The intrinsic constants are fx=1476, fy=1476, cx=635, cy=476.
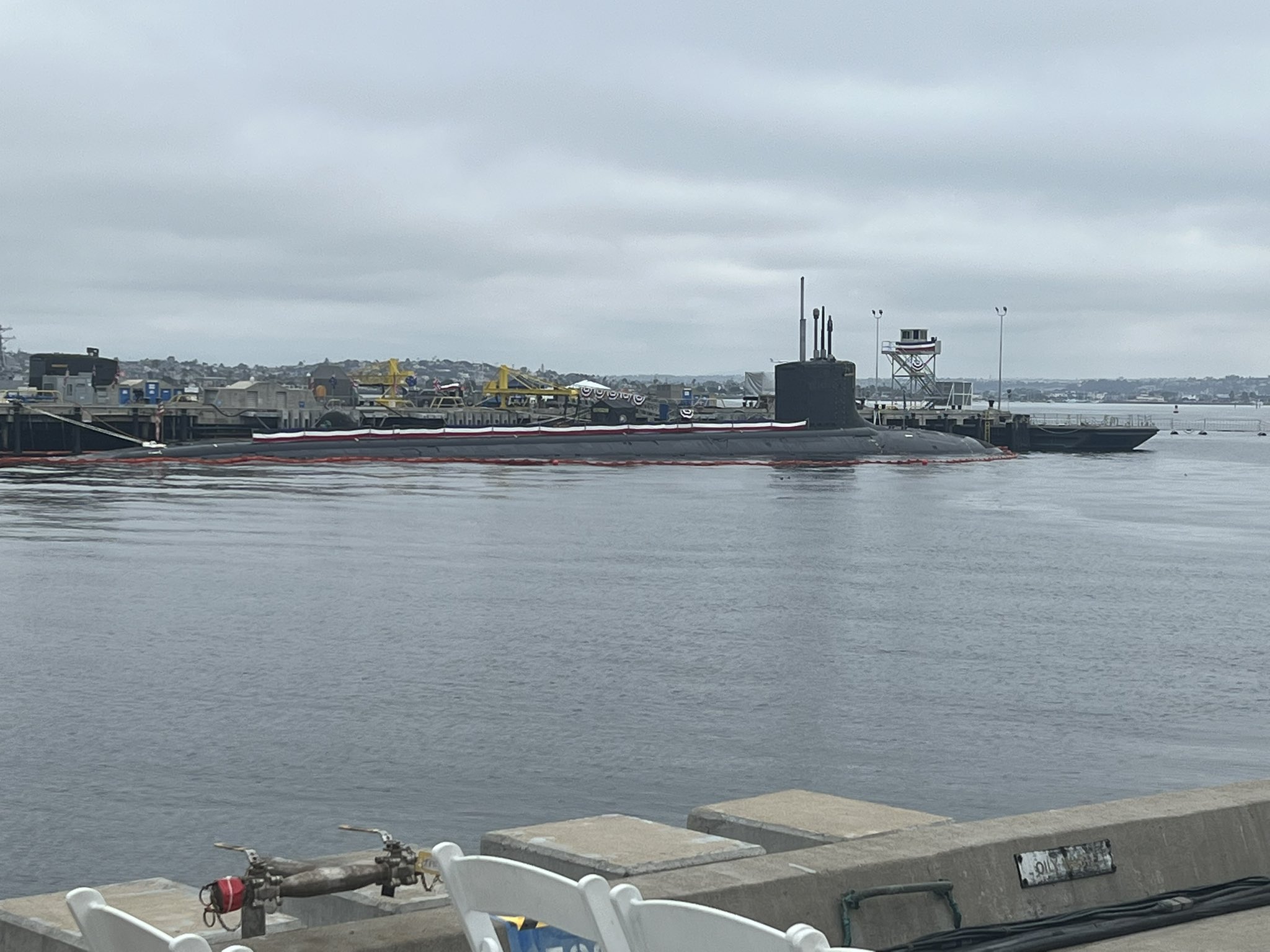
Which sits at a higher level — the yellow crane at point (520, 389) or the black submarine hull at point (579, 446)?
the yellow crane at point (520, 389)

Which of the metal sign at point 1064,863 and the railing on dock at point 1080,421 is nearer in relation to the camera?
the metal sign at point 1064,863

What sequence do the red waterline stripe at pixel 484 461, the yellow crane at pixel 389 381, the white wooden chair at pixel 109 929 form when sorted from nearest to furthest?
the white wooden chair at pixel 109 929
the red waterline stripe at pixel 484 461
the yellow crane at pixel 389 381

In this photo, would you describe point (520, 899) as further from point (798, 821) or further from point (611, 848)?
point (798, 821)

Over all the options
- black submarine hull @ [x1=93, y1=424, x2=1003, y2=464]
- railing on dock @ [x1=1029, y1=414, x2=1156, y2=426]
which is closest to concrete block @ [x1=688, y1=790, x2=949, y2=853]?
black submarine hull @ [x1=93, y1=424, x2=1003, y2=464]

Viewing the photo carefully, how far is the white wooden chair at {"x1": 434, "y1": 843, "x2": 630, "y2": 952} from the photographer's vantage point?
11.4 feet

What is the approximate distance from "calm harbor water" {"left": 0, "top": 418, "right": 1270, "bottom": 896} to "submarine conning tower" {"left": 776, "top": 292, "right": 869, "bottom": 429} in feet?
88.4

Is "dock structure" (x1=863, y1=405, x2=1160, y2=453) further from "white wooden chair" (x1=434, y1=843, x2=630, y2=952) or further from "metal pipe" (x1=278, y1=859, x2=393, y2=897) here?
"white wooden chair" (x1=434, y1=843, x2=630, y2=952)

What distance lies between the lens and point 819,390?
6619 centimetres

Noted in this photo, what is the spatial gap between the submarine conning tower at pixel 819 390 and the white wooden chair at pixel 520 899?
61.9m

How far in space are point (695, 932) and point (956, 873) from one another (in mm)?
2742

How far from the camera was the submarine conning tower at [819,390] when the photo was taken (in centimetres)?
6531

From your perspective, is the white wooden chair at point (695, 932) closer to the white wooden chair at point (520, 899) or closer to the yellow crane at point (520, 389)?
the white wooden chair at point (520, 899)

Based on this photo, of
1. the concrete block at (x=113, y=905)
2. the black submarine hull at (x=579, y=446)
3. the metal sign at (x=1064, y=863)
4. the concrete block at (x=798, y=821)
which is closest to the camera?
the concrete block at (x=113, y=905)

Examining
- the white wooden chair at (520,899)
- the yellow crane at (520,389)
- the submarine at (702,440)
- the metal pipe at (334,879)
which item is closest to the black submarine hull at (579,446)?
the submarine at (702,440)
